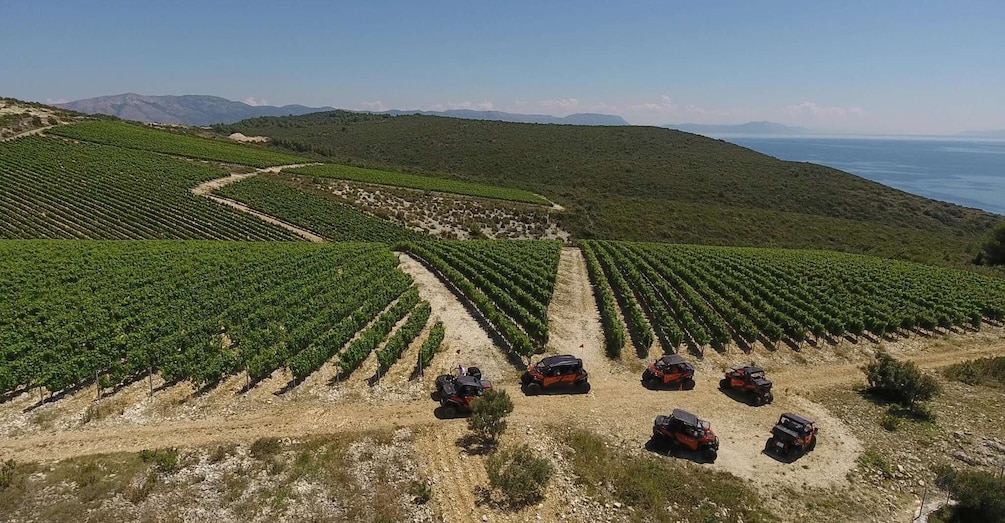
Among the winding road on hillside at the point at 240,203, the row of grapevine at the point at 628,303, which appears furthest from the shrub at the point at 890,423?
the winding road on hillside at the point at 240,203

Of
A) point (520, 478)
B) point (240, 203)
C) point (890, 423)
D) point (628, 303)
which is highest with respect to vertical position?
point (240, 203)

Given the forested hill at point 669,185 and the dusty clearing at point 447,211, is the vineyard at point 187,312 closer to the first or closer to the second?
the dusty clearing at point 447,211

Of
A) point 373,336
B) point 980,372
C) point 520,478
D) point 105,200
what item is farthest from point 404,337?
point 105,200

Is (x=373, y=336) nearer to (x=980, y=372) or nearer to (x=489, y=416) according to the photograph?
(x=489, y=416)

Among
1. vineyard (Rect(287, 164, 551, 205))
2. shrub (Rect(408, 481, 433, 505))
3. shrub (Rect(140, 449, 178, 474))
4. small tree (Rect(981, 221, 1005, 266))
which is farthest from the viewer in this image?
vineyard (Rect(287, 164, 551, 205))

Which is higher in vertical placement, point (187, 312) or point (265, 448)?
point (187, 312)

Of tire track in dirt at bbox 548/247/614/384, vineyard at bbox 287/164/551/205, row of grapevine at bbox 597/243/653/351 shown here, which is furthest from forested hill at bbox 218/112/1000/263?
tire track in dirt at bbox 548/247/614/384

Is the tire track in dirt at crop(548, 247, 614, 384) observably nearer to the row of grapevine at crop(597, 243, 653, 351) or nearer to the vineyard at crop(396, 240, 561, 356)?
the vineyard at crop(396, 240, 561, 356)

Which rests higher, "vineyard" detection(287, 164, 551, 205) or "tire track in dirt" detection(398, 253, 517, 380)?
"vineyard" detection(287, 164, 551, 205)

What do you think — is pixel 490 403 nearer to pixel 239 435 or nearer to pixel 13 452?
pixel 239 435
